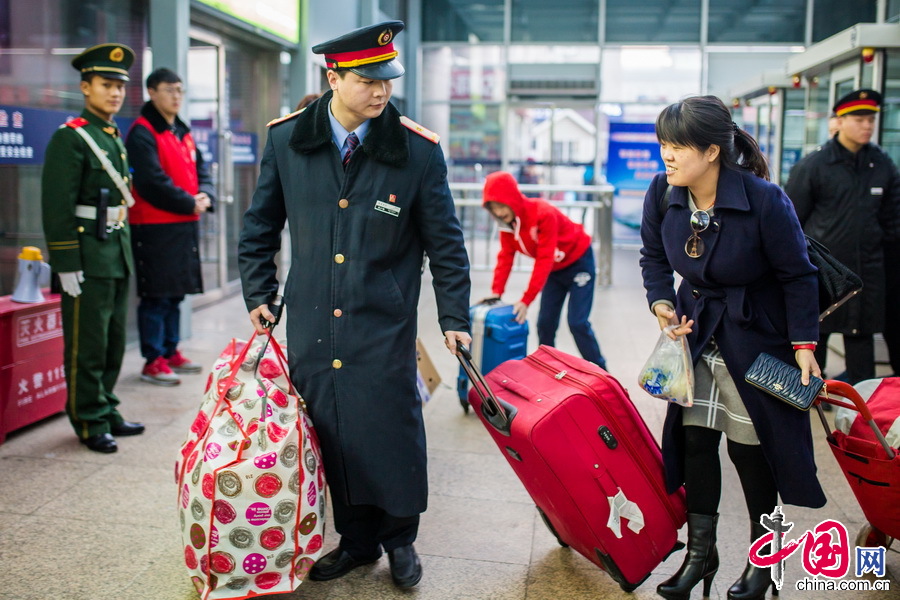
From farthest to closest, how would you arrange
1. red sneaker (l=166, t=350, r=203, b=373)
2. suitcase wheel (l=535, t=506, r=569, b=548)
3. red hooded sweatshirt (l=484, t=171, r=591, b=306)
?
red sneaker (l=166, t=350, r=203, b=373) < red hooded sweatshirt (l=484, t=171, r=591, b=306) < suitcase wheel (l=535, t=506, r=569, b=548)

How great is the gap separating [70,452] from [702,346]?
3114 mm

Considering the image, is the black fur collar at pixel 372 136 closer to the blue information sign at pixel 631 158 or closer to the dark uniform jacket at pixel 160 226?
the dark uniform jacket at pixel 160 226

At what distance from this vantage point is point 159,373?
5840 mm

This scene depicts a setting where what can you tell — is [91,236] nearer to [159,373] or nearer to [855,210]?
[159,373]

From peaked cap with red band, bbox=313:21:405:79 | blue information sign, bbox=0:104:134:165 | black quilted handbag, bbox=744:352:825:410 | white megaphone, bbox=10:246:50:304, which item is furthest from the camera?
blue information sign, bbox=0:104:134:165

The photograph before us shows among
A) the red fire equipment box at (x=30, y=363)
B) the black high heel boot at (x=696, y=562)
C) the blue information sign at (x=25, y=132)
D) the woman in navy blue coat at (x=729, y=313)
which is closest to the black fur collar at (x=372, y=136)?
the woman in navy blue coat at (x=729, y=313)

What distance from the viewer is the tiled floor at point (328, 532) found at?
3148 mm

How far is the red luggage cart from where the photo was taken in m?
2.89

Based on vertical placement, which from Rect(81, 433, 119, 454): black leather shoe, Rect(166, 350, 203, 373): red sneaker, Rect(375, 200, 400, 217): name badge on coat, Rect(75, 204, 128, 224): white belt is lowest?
Rect(81, 433, 119, 454): black leather shoe

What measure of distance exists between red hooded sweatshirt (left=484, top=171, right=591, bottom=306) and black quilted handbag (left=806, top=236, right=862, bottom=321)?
198 cm

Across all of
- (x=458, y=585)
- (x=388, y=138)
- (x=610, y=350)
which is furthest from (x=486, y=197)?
(x=610, y=350)

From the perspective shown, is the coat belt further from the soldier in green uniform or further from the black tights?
the soldier in green uniform

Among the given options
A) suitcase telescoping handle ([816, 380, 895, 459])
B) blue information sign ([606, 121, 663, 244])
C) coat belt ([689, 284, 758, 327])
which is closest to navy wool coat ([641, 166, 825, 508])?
coat belt ([689, 284, 758, 327])

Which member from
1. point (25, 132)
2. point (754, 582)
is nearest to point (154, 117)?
point (25, 132)
